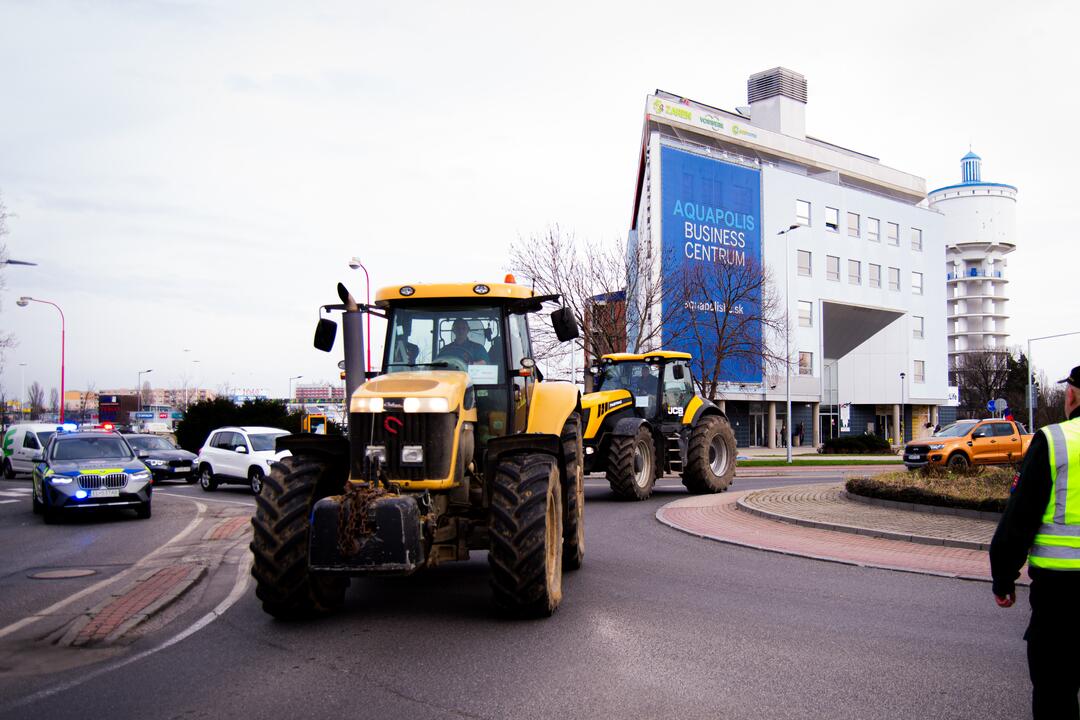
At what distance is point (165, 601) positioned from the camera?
787 centimetres

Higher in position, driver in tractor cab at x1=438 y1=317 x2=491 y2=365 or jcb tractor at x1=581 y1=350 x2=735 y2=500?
driver in tractor cab at x1=438 y1=317 x2=491 y2=365

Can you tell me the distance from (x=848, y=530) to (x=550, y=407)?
5.98m

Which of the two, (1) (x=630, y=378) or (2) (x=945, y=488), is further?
(1) (x=630, y=378)

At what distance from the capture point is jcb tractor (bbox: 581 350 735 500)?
1569 cm

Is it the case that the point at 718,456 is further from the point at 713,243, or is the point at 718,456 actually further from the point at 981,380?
the point at 981,380

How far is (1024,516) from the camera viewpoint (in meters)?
3.70

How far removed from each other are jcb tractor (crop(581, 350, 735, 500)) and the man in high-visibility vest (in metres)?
11.8

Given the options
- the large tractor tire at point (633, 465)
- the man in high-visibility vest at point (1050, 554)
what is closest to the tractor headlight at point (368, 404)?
the man in high-visibility vest at point (1050, 554)

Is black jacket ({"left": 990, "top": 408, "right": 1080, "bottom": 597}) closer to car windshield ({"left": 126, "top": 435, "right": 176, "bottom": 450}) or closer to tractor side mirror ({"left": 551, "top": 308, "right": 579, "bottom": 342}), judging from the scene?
tractor side mirror ({"left": 551, "top": 308, "right": 579, "bottom": 342})

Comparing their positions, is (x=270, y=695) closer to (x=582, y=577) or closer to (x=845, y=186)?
(x=582, y=577)

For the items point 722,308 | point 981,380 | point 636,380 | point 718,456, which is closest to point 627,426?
point 636,380

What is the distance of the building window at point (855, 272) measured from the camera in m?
56.4

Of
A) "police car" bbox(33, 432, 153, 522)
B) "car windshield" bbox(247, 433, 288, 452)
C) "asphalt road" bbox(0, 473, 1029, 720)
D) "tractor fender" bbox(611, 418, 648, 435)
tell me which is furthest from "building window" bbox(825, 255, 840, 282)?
"asphalt road" bbox(0, 473, 1029, 720)

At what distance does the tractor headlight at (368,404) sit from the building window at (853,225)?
5543 cm
